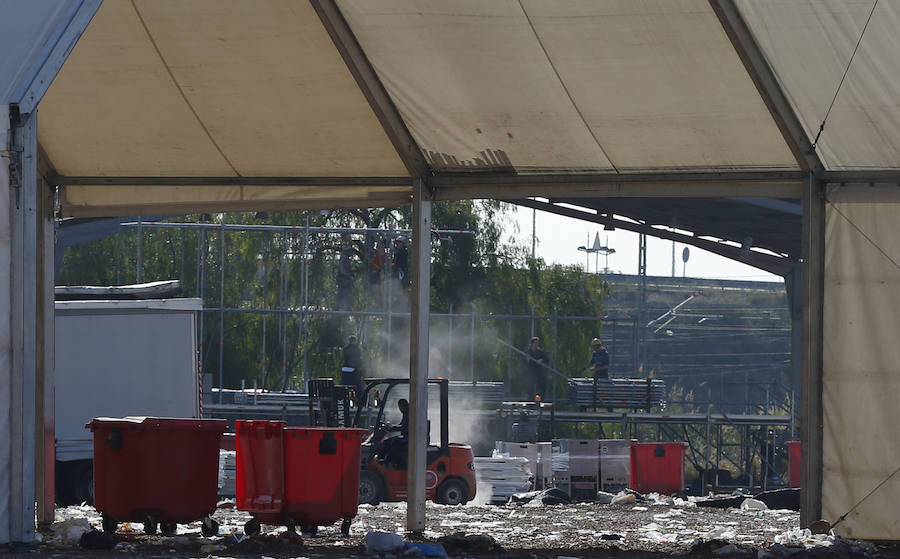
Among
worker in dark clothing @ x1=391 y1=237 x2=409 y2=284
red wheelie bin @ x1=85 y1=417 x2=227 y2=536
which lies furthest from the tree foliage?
red wheelie bin @ x1=85 y1=417 x2=227 y2=536

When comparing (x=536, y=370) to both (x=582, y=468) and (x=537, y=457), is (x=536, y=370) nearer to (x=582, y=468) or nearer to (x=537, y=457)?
(x=537, y=457)

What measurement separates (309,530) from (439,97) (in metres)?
3.90

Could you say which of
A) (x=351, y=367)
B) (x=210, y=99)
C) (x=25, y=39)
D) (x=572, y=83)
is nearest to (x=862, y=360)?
(x=572, y=83)

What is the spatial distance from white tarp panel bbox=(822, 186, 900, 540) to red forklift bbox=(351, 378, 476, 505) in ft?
32.8

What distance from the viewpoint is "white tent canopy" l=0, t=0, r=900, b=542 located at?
10.5 m

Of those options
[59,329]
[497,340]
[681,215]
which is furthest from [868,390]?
[497,340]

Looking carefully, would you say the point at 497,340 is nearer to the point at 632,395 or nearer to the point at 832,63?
the point at 632,395

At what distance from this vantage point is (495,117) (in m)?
12.2

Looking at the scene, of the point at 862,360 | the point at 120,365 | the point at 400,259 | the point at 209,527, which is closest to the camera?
the point at 862,360

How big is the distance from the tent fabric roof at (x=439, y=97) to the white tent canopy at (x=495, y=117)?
18mm

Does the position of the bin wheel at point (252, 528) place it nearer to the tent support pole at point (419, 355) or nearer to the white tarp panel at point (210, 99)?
the tent support pole at point (419, 355)

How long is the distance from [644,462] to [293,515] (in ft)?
45.9

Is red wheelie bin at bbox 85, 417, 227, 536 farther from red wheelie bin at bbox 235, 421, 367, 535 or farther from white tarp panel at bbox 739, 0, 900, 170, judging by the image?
white tarp panel at bbox 739, 0, 900, 170

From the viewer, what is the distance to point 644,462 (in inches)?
997
